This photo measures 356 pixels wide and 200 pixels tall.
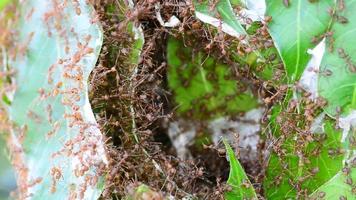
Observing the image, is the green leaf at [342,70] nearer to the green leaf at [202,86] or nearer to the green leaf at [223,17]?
the green leaf at [223,17]

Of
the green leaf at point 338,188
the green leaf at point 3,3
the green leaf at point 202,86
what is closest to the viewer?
the green leaf at point 338,188

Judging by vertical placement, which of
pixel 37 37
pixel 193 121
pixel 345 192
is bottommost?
pixel 193 121

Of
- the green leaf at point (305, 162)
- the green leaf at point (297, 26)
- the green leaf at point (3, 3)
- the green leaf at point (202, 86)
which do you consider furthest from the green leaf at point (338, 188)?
the green leaf at point (3, 3)

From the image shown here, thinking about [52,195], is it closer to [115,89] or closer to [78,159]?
[78,159]

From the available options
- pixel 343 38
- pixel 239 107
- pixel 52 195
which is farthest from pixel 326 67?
pixel 52 195

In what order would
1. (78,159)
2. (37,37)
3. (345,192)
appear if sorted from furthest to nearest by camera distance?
(37,37) → (78,159) → (345,192)
